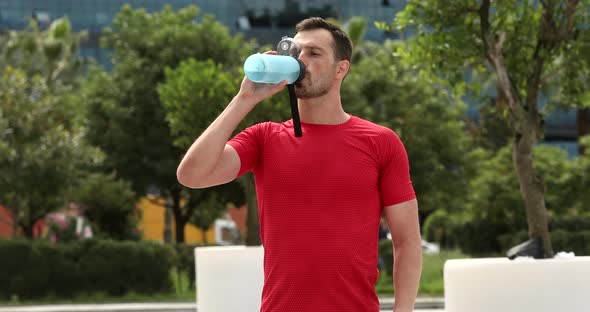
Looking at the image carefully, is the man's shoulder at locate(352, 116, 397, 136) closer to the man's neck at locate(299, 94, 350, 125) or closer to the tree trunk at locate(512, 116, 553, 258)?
the man's neck at locate(299, 94, 350, 125)

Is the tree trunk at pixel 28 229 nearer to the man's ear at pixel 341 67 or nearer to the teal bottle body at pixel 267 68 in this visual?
the man's ear at pixel 341 67

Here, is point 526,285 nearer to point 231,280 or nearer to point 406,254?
point 231,280

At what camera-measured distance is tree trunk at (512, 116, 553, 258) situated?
407 inches

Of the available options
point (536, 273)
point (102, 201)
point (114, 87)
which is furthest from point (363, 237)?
point (114, 87)

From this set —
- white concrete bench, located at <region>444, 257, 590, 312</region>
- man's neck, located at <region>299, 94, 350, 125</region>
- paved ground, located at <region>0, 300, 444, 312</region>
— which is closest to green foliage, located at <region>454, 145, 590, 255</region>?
paved ground, located at <region>0, 300, 444, 312</region>

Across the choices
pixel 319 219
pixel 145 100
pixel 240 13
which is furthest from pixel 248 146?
pixel 240 13

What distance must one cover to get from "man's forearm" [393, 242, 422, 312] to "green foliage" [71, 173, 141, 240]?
2677cm

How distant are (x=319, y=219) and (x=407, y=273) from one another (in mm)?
411

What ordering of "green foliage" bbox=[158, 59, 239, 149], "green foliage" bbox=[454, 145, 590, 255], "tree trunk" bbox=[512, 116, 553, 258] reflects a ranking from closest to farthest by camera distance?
"tree trunk" bbox=[512, 116, 553, 258] → "green foliage" bbox=[158, 59, 239, 149] → "green foliage" bbox=[454, 145, 590, 255]

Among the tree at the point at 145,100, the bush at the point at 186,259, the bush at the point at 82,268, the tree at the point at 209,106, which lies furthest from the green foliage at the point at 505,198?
the tree at the point at 209,106

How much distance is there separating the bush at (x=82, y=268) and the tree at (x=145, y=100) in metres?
8.01

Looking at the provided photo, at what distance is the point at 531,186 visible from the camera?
10820 millimetres

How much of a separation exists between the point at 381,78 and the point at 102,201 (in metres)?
9.37

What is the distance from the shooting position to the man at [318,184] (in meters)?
3.40
